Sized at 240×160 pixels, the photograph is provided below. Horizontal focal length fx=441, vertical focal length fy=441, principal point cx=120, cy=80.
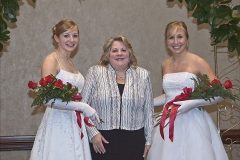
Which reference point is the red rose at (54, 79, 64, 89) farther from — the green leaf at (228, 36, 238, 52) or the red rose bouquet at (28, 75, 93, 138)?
the green leaf at (228, 36, 238, 52)

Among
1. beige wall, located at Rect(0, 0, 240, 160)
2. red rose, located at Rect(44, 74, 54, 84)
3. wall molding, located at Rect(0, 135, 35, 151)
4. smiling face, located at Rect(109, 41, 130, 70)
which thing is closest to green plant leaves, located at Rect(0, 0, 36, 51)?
red rose, located at Rect(44, 74, 54, 84)

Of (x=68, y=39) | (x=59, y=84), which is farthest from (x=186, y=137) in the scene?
(x=68, y=39)

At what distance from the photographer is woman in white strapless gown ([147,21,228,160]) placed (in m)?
3.39

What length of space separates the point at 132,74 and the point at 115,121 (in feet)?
1.32

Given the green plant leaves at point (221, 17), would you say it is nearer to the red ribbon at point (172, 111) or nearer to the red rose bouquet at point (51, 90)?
the red ribbon at point (172, 111)

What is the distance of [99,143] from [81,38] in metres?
1.50

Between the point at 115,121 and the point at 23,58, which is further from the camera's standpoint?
the point at 23,58

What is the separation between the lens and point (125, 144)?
11.1ft

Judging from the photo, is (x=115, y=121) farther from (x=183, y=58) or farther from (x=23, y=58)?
(x=23, y=58)

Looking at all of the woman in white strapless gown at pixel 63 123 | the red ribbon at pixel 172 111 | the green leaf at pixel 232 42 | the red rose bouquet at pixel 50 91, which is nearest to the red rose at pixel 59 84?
the red rose bouquet at pixel 50 91

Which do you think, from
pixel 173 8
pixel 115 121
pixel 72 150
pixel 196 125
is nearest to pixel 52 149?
pixel 72 150

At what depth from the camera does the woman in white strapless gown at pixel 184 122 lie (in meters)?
3.39

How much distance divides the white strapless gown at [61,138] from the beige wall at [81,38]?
1132 mm

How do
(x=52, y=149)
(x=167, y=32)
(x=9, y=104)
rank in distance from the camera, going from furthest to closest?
(x=9, y=104)
(x=167, y=32)
(x=52, y=149)
